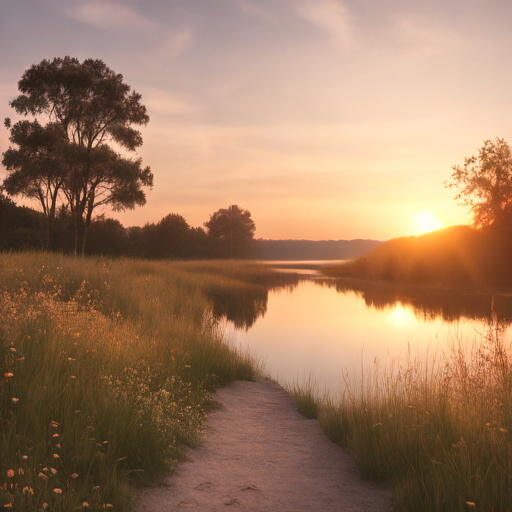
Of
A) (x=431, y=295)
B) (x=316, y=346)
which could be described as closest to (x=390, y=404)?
(x=316, y=346)

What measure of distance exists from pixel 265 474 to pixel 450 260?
110ft

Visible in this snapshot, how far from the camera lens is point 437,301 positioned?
24.0 meters

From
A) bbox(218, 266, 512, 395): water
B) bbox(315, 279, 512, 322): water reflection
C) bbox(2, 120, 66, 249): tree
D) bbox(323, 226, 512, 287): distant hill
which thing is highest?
bbox(2, 120, 66, 249): tree

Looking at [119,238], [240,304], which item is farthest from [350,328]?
[119,238]

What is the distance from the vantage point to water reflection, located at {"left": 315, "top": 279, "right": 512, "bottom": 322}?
18734mm

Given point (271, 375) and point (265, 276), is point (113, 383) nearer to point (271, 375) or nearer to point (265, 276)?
point (271, 375)

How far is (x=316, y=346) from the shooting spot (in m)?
14.0

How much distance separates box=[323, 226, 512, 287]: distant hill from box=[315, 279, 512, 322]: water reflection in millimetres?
2845

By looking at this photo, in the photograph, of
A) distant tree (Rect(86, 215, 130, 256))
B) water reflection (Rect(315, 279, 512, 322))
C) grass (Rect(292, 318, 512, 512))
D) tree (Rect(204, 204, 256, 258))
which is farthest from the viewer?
tree (Rect(204, 204, 256, 258))

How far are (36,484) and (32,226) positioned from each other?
143 ft

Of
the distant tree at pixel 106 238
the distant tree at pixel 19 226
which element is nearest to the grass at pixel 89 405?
the distant tree at pixel 19 226

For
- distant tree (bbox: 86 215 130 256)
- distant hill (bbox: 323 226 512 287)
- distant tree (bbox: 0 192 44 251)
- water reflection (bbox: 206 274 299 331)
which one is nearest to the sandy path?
water reflection (bbox: 206 274 299 331)

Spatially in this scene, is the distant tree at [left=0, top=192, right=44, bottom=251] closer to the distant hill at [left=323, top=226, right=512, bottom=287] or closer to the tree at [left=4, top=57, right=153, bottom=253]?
the tree at [left=4, top=57, right=153, bottom=253]

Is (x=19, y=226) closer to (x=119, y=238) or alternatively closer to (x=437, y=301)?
(x=119, y=238)
